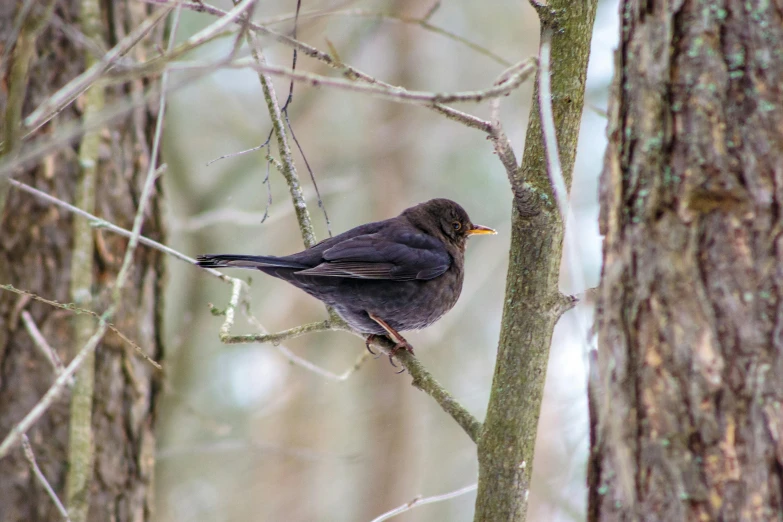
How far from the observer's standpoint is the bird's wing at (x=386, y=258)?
Answer: 4.20 m

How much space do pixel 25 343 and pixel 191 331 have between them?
305cm

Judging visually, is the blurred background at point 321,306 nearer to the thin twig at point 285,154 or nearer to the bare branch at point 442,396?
the thin twig at point 285,154

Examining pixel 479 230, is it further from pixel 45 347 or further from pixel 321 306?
pixel 321 306

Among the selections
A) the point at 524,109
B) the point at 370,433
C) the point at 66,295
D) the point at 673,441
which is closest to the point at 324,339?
the point at 370,433

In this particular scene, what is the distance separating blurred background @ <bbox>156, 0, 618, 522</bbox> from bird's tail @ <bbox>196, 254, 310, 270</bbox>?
1.69m

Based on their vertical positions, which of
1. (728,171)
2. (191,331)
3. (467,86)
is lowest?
(728,171)

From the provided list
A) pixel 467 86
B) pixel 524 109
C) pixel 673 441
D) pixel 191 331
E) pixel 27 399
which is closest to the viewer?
pixel 673 441

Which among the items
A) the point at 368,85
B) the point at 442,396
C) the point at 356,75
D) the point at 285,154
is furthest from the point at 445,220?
the point at 368,85

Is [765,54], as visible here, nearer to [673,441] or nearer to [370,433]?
[673,441]

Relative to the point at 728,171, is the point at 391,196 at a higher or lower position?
higher

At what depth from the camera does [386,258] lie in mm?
4590

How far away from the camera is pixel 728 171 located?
5.20ft

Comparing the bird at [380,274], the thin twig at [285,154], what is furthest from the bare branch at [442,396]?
the thin twig at [285,154]

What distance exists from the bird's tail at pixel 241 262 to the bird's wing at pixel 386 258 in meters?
0.10
